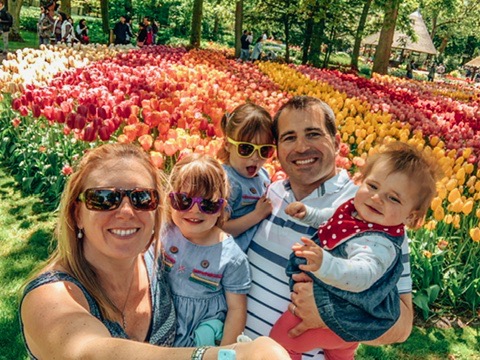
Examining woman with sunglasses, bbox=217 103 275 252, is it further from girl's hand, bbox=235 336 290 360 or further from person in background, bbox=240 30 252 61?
person in background, bbox=240 30 252 61

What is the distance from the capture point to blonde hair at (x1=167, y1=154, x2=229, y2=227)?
6.99ft

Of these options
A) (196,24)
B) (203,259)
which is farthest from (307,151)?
(196,24)

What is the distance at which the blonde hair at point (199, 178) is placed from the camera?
2.13 m

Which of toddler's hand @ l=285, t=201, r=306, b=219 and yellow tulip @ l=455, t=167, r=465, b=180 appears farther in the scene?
yellow tulip @ l=455, t=167, r=465, b=180

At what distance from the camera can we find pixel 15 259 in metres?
4.52

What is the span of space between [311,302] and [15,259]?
356cm

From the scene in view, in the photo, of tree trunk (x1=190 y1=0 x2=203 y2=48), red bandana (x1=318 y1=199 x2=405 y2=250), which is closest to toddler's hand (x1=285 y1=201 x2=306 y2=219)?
red bandana (x1=318 y1=199 x2=405 y2=250)

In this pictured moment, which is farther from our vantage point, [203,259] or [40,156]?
[40,156]

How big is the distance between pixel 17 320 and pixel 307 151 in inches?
109

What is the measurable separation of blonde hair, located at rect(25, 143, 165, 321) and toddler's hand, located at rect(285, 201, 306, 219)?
580mm

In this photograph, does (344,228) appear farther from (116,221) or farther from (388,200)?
(116,221)

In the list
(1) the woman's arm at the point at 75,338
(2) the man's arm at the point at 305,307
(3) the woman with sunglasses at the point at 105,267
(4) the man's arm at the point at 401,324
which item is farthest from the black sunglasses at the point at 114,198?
(4) the man's arm at the point at 401,324

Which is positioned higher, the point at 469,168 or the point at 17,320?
the point at 469,168

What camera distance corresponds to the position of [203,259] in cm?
211
